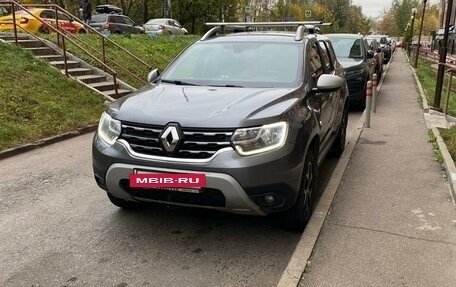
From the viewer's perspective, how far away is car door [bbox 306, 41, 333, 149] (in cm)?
475

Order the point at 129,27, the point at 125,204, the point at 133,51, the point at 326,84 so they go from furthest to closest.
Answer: the point at 129,27 → the point at 133,51 → the point at 125,204 → the point at 326,84

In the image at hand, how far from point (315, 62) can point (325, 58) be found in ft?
2.54

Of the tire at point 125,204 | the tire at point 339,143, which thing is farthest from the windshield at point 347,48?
the tire at point 125,204

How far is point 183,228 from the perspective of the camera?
4.36 meters

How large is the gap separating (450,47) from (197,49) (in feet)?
137

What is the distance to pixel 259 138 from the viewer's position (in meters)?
3.62

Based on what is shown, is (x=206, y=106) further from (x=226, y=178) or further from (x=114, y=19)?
(x=114, y=19)

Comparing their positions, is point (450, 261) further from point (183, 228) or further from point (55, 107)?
point (55, 107)

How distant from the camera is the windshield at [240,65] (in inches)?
183

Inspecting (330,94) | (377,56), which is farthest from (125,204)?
(377,56)

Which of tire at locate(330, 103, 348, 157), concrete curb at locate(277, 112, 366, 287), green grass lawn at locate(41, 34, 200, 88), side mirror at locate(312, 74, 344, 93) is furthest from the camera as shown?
green grass lawn at locate(41, 34, 200, 88)

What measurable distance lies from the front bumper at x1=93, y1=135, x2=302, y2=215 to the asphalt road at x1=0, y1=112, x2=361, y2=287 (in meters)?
0.43

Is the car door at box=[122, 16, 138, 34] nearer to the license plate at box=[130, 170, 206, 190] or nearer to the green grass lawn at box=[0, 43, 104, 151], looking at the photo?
the green grass lawn at box=[0, 43, 104, 151]

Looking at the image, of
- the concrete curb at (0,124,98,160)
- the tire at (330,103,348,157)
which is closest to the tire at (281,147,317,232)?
the tire at (330,103,348,157)
